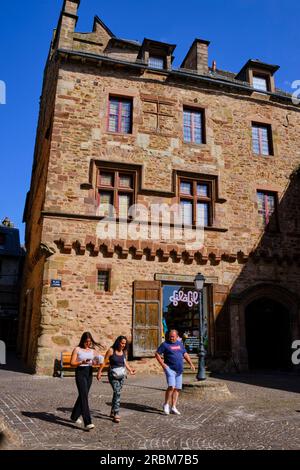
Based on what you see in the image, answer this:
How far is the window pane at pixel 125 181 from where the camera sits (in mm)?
13969

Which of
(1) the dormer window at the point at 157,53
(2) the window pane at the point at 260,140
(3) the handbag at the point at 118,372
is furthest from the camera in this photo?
(2) the window pane at the point at 260,140

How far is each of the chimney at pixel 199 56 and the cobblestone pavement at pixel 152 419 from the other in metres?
13.6

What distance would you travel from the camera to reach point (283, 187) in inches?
627

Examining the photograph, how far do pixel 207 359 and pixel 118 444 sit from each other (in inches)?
349

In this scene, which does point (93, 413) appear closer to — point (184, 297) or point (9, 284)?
point (184, 297)

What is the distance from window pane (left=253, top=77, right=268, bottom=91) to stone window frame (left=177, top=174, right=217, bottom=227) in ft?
19.4

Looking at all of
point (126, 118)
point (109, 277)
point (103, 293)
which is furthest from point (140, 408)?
point (126, 118)

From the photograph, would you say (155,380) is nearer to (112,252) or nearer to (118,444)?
(112,252)

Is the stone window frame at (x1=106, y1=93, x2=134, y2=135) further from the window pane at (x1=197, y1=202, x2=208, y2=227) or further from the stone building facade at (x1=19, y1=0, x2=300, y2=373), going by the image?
the window pane at (x1=197, y1=202, x2=208, y2=227)

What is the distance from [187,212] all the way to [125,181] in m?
2.70

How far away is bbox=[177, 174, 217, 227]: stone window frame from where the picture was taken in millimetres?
14395

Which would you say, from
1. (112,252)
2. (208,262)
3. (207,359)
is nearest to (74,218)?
(112,252)

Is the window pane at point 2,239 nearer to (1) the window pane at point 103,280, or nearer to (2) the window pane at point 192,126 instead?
(1) the window pane at point 103,280

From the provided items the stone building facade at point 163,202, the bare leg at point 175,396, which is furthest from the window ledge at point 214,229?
the bare leg at point 175,396
